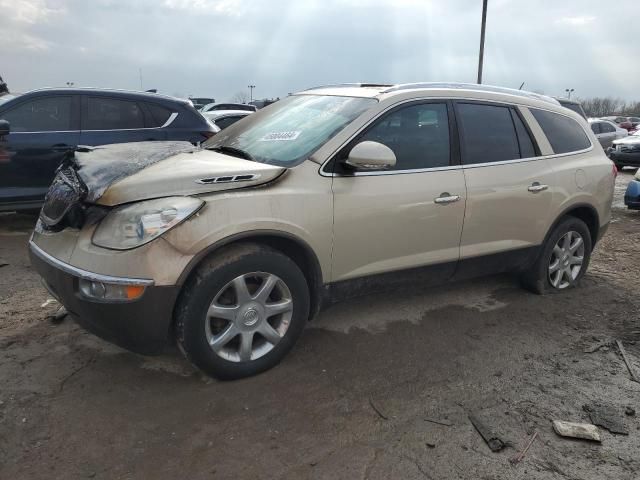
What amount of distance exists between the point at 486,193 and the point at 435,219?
0.55 meters

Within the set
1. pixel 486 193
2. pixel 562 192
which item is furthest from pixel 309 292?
pixel 562 192

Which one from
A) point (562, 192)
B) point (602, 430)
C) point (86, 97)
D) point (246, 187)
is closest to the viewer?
point (602, 430)

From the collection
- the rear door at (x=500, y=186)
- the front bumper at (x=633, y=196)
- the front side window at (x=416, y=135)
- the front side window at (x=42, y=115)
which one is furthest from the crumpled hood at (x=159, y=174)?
the front bumper at (x=633, y=196)

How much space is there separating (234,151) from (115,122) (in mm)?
3405

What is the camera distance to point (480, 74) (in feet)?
61.3

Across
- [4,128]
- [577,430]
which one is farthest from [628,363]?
[4,128]

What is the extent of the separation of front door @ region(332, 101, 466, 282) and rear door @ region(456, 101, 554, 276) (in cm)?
13

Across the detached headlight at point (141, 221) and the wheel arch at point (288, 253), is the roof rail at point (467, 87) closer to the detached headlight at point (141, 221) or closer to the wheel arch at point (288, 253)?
the wheel arch at point (288, 253)

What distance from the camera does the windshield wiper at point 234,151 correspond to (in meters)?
3.59

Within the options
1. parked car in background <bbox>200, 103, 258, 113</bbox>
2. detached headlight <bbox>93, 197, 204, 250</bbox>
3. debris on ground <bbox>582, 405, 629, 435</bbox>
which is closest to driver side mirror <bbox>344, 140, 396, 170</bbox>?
detached headlight <bbox>93, 197, 204, 250</bbox>

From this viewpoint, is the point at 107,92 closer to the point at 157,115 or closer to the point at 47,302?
the point at 157,115

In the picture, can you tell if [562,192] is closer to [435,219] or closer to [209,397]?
[435,219]

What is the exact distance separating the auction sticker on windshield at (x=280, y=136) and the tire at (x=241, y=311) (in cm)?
92

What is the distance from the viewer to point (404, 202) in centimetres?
358
